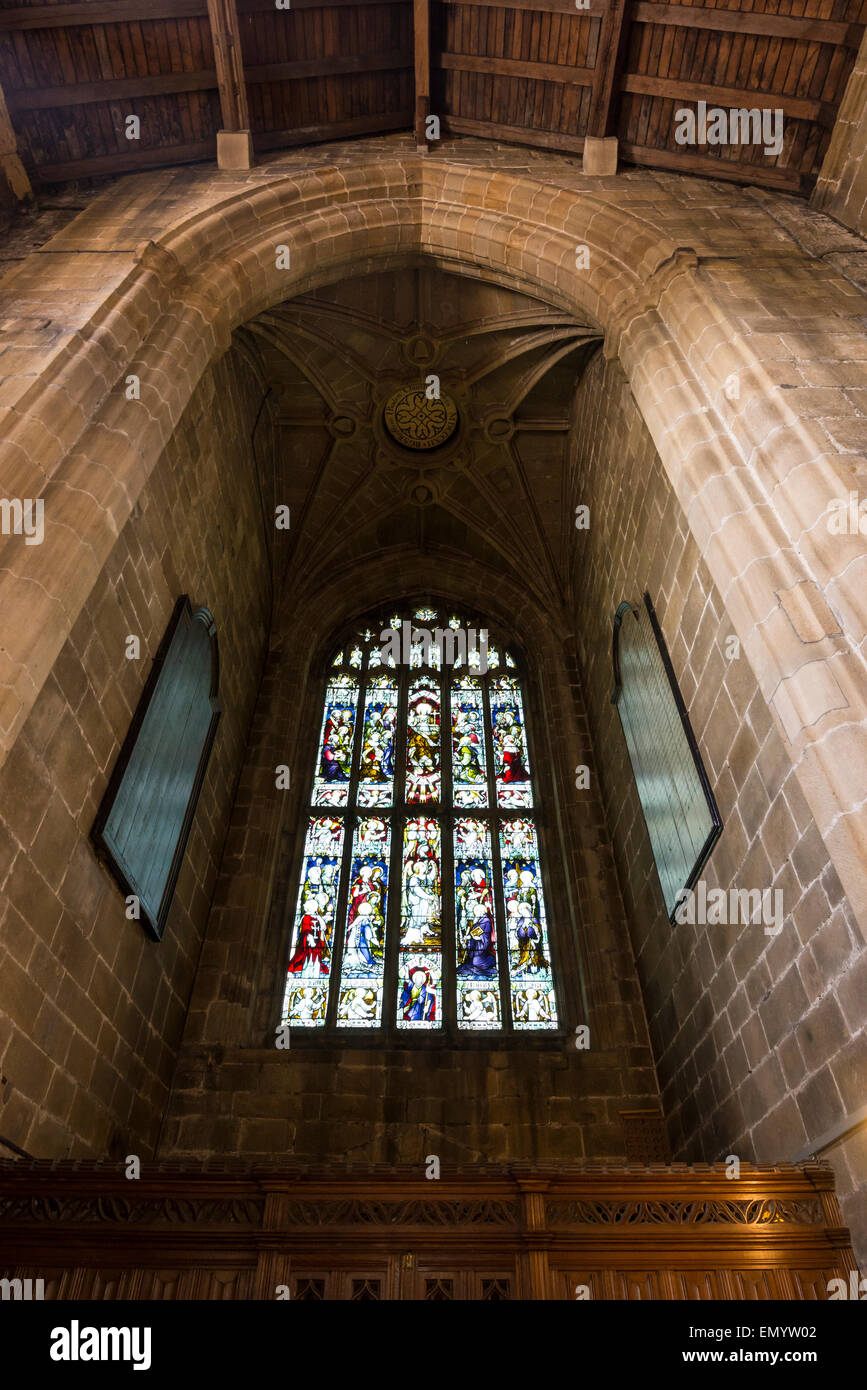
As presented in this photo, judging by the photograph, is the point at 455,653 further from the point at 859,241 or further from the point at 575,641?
the point at 859,241

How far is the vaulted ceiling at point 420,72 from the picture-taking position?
6820mm

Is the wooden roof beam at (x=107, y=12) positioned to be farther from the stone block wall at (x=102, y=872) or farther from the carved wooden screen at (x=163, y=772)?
the carved wooden screen at (x=163, y=772)

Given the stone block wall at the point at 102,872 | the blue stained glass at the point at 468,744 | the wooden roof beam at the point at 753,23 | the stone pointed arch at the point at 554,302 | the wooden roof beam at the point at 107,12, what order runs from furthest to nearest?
the blue stained glass at the point at 468,744 < the wooden roof beam at the point at 107,12 < the wooden roof beam at the point at 753,23 < the stone block wall at the point at 102,872 < the stone pointed arch at the point at 554,302

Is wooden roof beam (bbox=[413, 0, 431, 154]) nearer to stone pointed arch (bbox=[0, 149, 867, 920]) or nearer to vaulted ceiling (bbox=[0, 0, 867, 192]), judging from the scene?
vaulted ceiling (bbox=[0, 0, 867, 192])

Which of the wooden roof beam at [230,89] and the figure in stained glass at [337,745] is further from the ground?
the wooden roof beam at [230,89]

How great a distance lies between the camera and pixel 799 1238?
3.66 meters

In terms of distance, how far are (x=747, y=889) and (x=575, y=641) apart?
18.1 feet

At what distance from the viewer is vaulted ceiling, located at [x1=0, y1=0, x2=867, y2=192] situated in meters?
6.82

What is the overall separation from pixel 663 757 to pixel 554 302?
420cm

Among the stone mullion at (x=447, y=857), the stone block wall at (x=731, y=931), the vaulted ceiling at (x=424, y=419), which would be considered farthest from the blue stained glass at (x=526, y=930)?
the vaulted ceiling at (x=424, y=419)

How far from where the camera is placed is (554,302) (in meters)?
7.63

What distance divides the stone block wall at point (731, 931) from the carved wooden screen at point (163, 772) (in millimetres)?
3800

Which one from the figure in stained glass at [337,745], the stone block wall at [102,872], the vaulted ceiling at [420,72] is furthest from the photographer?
the figure in stained glass at [337,745]

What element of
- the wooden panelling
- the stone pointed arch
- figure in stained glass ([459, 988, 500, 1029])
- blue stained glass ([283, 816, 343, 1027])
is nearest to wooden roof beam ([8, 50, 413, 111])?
the stone pointed arch
